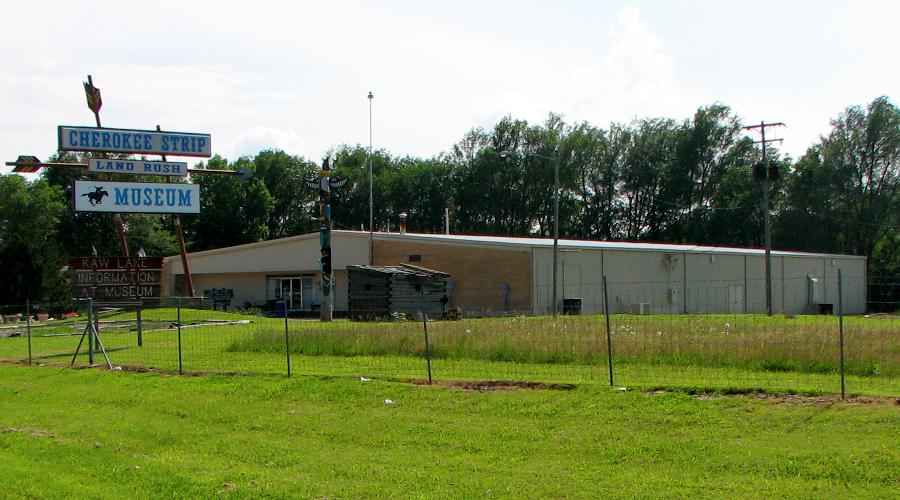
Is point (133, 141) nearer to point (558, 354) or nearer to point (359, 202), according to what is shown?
point (558, 354)

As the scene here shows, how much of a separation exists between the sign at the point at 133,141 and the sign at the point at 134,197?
4.52 feet

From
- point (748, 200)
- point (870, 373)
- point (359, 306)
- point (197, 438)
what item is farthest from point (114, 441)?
point (748, 200)

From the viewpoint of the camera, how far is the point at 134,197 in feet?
115

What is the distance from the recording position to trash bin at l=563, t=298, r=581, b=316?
42.4 m

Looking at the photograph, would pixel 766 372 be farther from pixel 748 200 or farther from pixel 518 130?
pixel 518 130

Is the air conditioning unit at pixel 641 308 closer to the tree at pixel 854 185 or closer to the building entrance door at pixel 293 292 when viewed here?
the building entrance door at pixel 293 292

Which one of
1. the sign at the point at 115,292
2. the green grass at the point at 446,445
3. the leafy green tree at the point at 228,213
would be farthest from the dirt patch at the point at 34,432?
the leafy green tree at the point at 228,213

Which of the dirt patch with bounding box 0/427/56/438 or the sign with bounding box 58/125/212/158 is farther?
the sign with bounding box 58/125/212/158

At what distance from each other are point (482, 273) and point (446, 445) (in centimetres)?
3342

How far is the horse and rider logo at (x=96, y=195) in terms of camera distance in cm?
3425

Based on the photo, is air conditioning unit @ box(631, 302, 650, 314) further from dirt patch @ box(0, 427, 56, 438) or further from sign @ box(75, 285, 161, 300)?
dirt patch @ box(0, 427, 56, 438)

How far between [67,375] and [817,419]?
586 inches

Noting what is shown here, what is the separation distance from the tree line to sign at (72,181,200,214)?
36059 millimetres

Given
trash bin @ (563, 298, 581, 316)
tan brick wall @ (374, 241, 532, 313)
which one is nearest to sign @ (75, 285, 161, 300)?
tan brick wall @ (374, 241, 532, 313)
